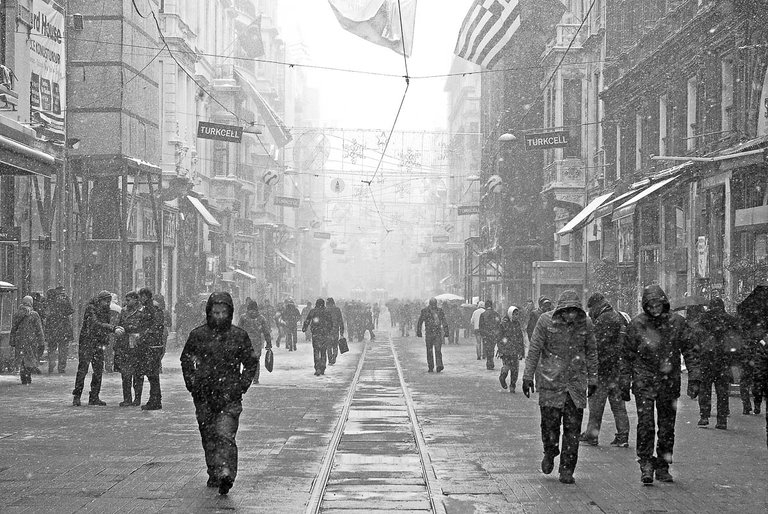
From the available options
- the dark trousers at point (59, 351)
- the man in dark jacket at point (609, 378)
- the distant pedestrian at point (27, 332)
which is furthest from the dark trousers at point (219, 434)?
the dark trousers at point (59, 351)

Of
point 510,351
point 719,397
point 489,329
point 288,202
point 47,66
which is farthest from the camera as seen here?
point 288,202

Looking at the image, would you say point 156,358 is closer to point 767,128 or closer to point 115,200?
point 767,128

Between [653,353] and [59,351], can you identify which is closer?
[653,353]

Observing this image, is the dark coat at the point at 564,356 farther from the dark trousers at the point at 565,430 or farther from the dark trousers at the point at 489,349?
the dark trousers at the point at 489,349

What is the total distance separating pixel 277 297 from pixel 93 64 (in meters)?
47.1

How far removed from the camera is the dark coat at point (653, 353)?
10.0 metres

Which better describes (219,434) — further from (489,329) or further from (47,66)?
(47,66)

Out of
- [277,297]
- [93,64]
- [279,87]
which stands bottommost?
[277,297]

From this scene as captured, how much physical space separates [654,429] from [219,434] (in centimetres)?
358

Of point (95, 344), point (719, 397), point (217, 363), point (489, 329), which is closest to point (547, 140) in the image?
point (489, 329)

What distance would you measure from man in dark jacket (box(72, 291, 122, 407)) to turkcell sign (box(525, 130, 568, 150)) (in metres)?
17.2

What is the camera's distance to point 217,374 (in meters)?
9.42

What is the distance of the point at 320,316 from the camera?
24016mm

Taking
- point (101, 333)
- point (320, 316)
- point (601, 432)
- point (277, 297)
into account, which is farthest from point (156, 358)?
point (277, 297)
